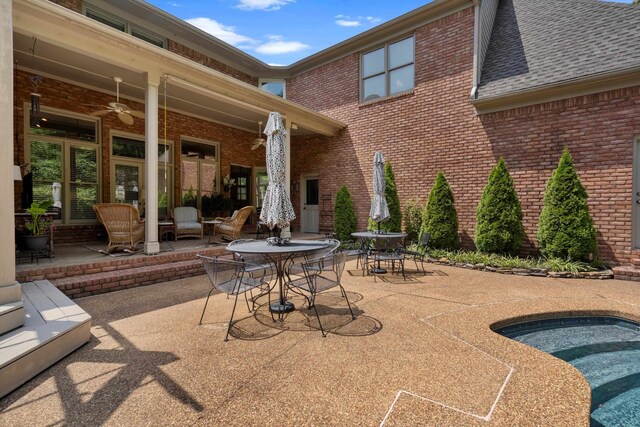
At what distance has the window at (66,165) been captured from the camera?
21.3ft

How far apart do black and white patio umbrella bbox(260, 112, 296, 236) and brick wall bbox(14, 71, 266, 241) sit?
5350mm

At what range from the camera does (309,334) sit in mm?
3189

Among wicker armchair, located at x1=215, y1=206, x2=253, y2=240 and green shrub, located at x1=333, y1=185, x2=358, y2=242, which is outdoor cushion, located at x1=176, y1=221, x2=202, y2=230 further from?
green shrub, located at x1=333, y1=185, x2=358, y2=242

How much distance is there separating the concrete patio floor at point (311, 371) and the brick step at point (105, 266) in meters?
0.73

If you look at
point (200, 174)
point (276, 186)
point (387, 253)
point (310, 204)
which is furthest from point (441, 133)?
point (200, 174)

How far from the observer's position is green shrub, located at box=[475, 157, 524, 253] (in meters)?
6.61

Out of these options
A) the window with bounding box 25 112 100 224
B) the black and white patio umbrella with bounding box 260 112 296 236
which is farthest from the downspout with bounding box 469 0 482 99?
the window with bounding box 25 112 100 224

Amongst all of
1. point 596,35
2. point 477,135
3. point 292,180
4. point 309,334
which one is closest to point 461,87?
point 477,135

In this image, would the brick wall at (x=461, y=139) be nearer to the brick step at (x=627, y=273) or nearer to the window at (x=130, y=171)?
the brick step at (x=627, y=273)

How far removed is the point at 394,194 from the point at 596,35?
529cm

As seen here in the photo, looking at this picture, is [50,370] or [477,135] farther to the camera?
[477,135]

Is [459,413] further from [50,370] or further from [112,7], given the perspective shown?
[112,7]

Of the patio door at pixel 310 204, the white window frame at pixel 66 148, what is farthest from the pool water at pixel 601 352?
the white window frame at pixel 66 148

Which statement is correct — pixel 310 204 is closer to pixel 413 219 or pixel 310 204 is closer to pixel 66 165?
pixel 413 219
